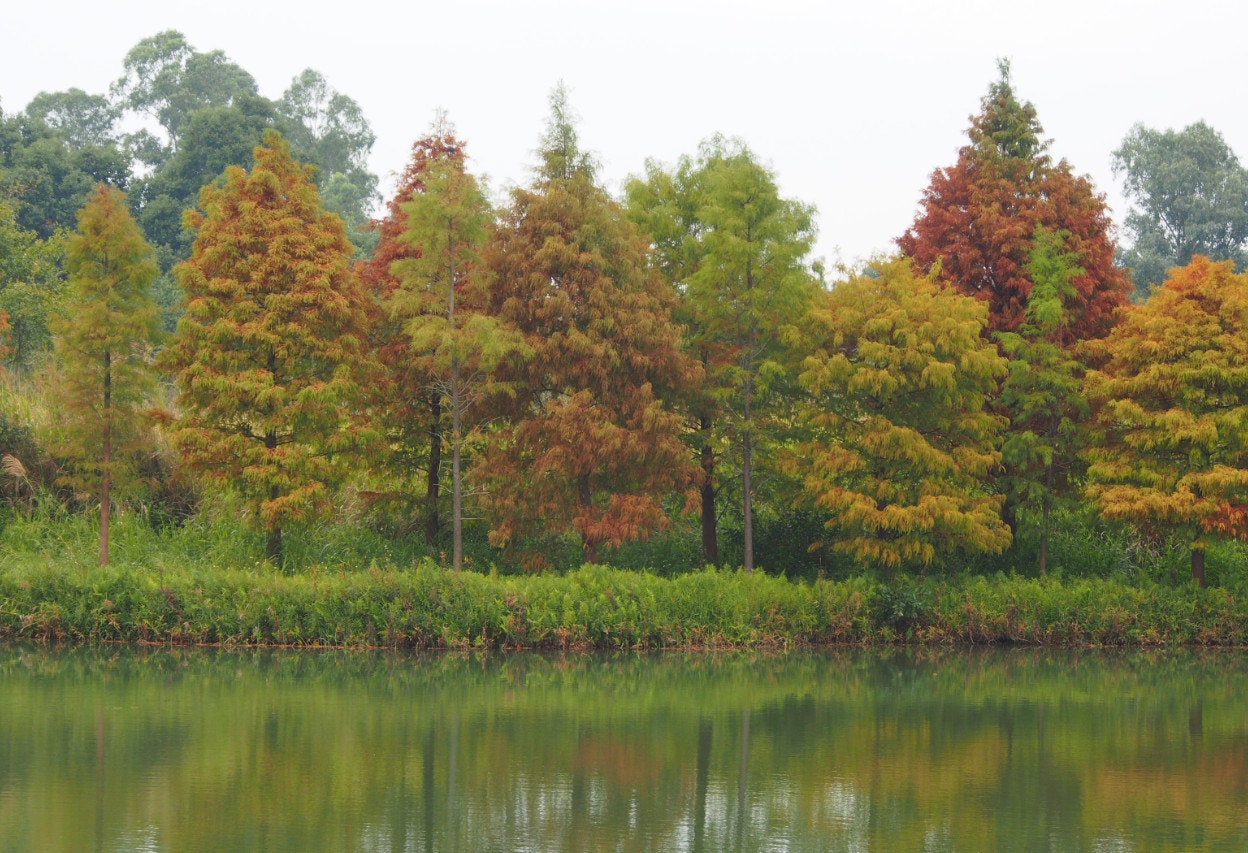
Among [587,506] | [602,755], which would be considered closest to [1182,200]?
[587,506]

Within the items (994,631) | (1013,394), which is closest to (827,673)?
(994,631)

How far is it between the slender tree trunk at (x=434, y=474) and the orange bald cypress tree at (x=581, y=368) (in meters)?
1.83

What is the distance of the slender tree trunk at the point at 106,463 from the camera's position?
89.2ft

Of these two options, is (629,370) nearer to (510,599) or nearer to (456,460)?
(456,460)

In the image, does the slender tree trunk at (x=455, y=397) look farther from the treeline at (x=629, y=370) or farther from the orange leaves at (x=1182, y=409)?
the orange leaves at (x=1182, y=409)

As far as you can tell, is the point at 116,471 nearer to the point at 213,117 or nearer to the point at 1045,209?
the point at 1045,209

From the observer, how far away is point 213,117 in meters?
62.5

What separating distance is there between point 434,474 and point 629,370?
5.48 m

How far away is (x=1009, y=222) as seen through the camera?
29.9 m

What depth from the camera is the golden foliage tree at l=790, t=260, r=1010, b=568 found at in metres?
26.8

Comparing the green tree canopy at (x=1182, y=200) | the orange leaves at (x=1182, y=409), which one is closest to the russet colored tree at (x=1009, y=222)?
the orange leaves at (x=1182, y=409)

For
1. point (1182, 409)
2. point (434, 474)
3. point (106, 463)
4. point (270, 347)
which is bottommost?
point (434, 474)

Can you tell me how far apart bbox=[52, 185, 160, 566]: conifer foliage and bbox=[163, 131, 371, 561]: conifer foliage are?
2.82 ft

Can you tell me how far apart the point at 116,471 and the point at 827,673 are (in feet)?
48.0
